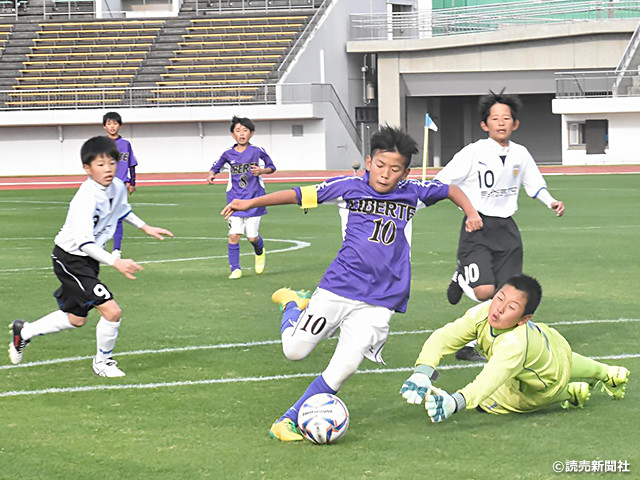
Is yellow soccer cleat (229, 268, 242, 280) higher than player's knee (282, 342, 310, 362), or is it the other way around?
player's knee (282, 342, 310, 362)

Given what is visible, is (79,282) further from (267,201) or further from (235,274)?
(235,274)

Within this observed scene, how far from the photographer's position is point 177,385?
7754 millimetres

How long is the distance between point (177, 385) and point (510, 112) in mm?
3350

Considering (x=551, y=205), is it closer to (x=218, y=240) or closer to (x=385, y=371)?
(x=385, y=371)

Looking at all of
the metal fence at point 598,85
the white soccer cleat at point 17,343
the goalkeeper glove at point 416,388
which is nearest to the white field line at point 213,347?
the white soccer cleat at point 17,343

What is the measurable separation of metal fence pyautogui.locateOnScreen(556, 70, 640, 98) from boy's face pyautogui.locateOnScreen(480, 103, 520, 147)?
1516 inches

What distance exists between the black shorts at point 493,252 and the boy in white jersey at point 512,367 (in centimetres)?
190

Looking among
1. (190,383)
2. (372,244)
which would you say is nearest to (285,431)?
(372,244)

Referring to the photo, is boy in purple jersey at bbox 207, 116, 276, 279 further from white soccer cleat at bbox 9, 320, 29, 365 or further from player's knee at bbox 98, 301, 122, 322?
player's knee at bbox 98, 301, 122, 322

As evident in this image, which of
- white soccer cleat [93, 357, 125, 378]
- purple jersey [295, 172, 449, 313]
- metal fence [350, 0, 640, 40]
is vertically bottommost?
white soccer cleat [93, 357, 125, 378]

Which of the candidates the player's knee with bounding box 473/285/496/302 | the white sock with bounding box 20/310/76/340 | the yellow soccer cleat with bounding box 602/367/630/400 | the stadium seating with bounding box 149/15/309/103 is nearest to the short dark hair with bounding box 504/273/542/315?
the yellow soccer cleat with bounding box 602/367/630/400

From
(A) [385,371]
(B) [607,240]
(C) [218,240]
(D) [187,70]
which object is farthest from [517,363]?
(D) [187,70]

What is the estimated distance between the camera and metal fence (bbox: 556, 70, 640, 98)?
151 ft

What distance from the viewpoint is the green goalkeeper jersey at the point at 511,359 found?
6.24m
